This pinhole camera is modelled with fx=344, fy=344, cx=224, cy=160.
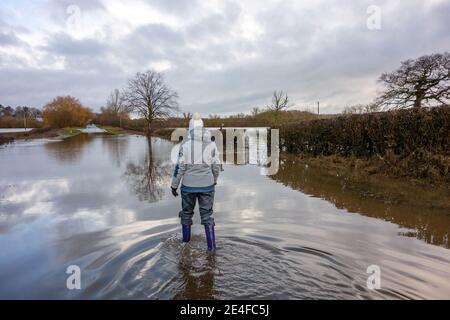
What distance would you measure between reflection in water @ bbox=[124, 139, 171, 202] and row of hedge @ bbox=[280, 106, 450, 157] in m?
6.79

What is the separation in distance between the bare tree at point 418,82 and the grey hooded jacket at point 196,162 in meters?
19.6

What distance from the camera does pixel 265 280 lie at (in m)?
3.81

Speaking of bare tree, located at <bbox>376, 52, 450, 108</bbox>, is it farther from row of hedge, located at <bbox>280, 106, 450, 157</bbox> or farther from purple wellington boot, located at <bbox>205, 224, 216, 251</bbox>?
purple wellington boot, located at <bbox>205, 224, 216, 251</bbox>

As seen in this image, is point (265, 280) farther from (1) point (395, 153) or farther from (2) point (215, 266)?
(1) point (395, 153)

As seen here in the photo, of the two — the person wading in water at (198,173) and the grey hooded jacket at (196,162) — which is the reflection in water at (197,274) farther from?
the grey hooded jacket at (196,162)

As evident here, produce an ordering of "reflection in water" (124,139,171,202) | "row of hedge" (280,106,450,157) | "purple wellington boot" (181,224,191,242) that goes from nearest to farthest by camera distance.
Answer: "purple wellington boot" (181,224,191,242) < "reflection in water" (124,139,171,202) < "row of hedge" (280,106,450,157)

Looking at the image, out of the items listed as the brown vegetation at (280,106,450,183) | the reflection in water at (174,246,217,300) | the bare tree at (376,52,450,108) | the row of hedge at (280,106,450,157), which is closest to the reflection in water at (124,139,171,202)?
the reflection in water at (174,246,217,300)

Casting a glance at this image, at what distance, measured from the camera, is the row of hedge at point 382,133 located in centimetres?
900

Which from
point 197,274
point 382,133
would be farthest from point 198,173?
point 382,133

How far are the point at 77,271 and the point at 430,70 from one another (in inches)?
943

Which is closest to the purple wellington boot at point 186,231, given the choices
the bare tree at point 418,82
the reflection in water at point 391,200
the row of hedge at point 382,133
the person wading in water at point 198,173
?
the person wading in water at point 198,173

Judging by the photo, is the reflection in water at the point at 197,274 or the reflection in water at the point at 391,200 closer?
the reflection in water at the point at 197,274

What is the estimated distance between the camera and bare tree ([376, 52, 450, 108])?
2107 cm
